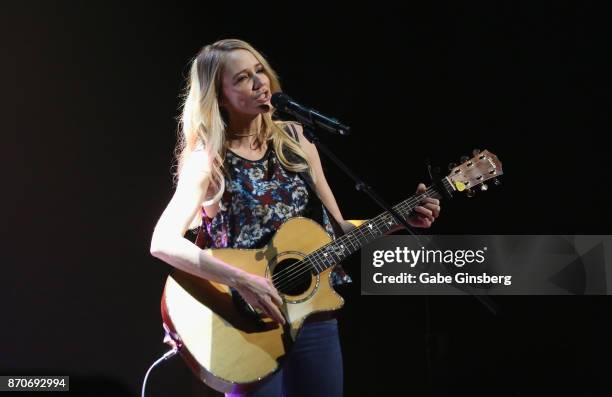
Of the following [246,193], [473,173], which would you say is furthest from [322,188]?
[473,173]

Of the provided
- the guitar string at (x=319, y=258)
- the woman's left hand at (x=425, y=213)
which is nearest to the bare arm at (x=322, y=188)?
the guitar string at (x=319, y=258)

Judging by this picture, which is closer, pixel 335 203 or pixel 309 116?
pixel 309 116

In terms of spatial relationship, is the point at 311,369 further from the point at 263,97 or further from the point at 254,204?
the point at 263,97

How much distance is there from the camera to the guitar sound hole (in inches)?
82.4

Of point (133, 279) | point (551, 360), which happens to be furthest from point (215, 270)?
point (551, 360)

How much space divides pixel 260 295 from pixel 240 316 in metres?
0.14

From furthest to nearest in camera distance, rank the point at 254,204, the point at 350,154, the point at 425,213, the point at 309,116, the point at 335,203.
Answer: the point at 350,154 < the point at 335,203 < the point at 425,213 < the point at 254,204 < the point at 309,116

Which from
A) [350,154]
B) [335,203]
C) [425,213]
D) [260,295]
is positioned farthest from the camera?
[350,154]

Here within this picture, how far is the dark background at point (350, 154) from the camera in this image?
2.89 m

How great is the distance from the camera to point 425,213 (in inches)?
88.0

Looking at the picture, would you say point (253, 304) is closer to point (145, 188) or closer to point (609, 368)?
point (145, 188)

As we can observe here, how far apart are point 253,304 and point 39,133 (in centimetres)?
159

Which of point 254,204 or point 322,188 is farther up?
point 322,188

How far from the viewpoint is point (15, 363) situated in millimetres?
2814
